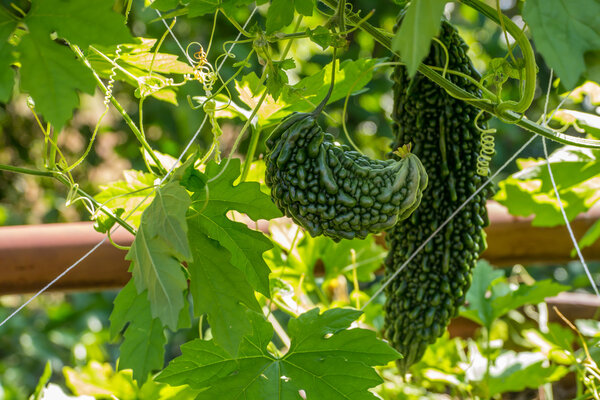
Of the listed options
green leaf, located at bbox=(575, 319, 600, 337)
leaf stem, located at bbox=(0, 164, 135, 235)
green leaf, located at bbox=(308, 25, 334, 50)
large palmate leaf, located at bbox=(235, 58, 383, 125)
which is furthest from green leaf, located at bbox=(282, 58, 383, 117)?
green leaf, located at bbox=(575, 319, 600, 337)

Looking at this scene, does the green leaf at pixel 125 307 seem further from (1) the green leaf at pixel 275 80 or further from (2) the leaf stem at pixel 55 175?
(1) the green leaf at pixel 275 80

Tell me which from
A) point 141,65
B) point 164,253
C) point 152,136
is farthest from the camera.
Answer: point 152,136

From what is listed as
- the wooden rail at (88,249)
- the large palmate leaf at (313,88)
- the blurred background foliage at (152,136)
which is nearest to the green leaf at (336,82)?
the large palmate leaf at (313,88)

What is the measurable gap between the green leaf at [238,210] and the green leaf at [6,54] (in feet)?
0.71

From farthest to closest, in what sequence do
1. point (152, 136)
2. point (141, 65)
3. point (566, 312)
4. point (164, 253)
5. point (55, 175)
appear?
point (152, 136), point (566, 312), point (141, 65), point (55, 175), point (164, 253)

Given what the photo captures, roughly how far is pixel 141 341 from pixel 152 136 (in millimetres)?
1963

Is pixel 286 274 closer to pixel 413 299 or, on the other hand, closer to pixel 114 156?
pixel 413 299

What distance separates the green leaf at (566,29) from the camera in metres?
0.42

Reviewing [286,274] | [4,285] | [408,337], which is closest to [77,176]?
[4,285]

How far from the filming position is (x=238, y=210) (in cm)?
63

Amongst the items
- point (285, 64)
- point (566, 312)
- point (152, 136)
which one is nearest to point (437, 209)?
point (285, 64)

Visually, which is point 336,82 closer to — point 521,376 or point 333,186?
point 333,186

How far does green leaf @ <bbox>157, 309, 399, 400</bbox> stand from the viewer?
653 mm

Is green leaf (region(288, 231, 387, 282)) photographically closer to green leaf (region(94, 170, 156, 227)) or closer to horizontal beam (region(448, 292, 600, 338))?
green leaf (region(94, 170, 156, 227))
